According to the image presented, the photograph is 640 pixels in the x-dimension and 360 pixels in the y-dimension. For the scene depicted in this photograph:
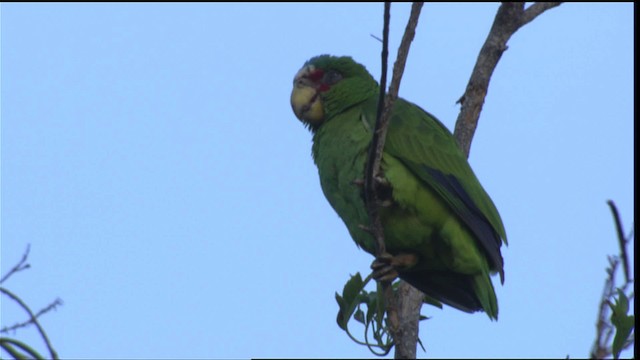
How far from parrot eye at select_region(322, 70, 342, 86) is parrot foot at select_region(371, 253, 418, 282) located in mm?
1126

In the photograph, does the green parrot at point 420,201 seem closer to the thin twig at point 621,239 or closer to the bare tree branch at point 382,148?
the bare tree branch at point 382,148

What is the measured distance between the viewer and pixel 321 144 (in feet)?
14.0

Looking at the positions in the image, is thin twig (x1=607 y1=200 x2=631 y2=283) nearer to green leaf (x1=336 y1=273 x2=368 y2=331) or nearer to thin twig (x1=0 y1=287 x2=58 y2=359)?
thin twig (x1=0 y1=287 x2=58 y2=359)

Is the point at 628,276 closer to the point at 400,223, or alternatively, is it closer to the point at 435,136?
the point at 400,223

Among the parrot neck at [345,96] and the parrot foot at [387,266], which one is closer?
the parrot foot at [387,266]

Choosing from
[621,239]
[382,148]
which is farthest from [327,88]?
[621,239]

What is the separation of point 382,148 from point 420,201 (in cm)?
77

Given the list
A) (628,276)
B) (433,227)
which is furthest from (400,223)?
(628,276)

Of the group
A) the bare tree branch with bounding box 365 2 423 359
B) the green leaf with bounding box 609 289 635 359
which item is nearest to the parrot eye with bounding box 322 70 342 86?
the bare tree branch with bounding box 365 2 423 359

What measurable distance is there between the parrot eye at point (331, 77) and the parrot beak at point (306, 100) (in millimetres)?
73

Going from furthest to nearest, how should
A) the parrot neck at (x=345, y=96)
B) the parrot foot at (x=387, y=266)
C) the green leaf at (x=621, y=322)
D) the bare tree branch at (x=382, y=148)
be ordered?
the parrot neck at (x=345, y=96) → the parrot foot at (x=387, y=266) → the bare tree branch at (x=382, y=148) → the green leaf at (x=621, y=322)

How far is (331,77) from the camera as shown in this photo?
4.64m

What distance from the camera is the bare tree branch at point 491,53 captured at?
4.23m

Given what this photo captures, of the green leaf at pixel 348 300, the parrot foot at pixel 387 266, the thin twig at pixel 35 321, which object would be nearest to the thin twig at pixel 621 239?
the thin twig at pixel 35 321
